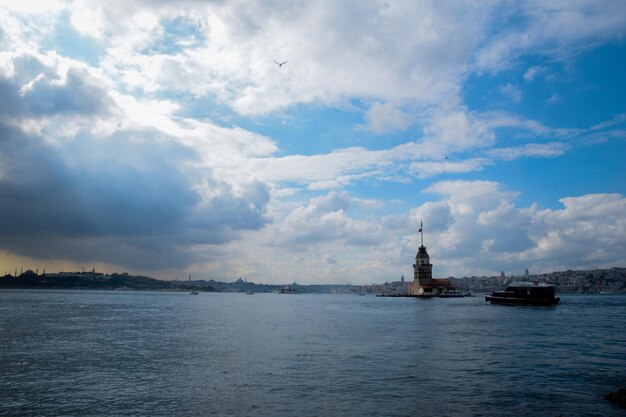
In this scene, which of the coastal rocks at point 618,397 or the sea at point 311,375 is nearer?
the sea at point 311,375

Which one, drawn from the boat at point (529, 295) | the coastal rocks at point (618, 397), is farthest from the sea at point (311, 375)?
the boat at point (529, 295)

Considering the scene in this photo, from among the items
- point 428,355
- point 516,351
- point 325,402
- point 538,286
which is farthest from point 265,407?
point 538,286

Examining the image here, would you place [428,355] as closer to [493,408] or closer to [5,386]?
[493,408]

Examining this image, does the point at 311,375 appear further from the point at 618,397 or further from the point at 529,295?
the point at 529,295

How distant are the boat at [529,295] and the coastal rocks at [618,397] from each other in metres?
112

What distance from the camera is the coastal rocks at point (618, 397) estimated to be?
23375 millimetres

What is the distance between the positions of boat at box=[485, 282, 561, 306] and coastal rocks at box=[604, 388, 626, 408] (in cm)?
11222

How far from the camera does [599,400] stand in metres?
24.3

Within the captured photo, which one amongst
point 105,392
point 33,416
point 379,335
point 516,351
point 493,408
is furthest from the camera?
point 379,335

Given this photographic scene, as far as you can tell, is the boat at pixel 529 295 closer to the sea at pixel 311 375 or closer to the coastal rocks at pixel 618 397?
the sea at pixel 311 375

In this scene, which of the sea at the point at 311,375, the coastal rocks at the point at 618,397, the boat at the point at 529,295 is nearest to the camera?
the sea at the point at 311,375

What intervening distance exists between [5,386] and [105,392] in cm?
672

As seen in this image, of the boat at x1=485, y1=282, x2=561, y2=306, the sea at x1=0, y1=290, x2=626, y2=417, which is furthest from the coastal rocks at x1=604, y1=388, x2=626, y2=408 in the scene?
the boat at x1=485, y1=282, x2=561, y2=306

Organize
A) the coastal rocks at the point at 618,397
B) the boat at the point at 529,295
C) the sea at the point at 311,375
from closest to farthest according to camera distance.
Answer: the sea at the point at 311,375
the coastal rocks at the point at 618,397
the boat at the point at 529,295
